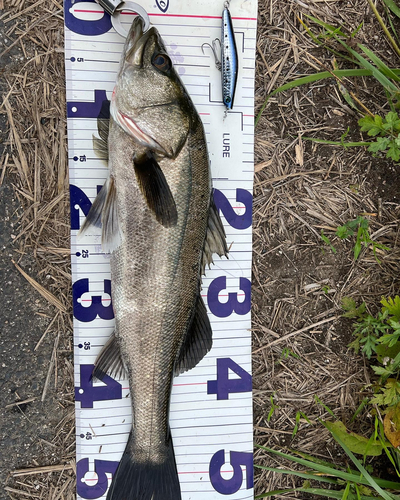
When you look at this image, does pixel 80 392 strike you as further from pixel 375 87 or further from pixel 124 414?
pixel 375 87

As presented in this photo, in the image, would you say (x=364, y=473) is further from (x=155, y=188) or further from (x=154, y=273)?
(x=155, y=188)

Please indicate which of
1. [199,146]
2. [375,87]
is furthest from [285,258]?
[375,87]

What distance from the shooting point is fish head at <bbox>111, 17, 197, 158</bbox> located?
1784mm

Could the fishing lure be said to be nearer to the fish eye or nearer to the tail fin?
the fish eye

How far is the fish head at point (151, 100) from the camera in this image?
1.78 meters

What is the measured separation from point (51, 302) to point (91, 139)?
3.33 feet

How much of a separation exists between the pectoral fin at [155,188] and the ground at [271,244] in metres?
0.71

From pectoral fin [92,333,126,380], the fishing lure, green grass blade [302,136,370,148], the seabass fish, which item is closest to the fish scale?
the seabass fish

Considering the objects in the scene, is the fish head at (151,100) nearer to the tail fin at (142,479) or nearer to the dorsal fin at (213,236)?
the dorsal fin at (213,236)

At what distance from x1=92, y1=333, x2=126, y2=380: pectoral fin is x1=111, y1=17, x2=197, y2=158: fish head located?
1.08 m

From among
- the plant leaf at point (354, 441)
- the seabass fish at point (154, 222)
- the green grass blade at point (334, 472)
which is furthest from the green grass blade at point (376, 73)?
the green grass blade at point (334, 472)

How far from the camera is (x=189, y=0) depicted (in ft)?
7.27

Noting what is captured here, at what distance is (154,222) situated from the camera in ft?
5.90

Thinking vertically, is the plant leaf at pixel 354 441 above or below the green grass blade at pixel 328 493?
above
